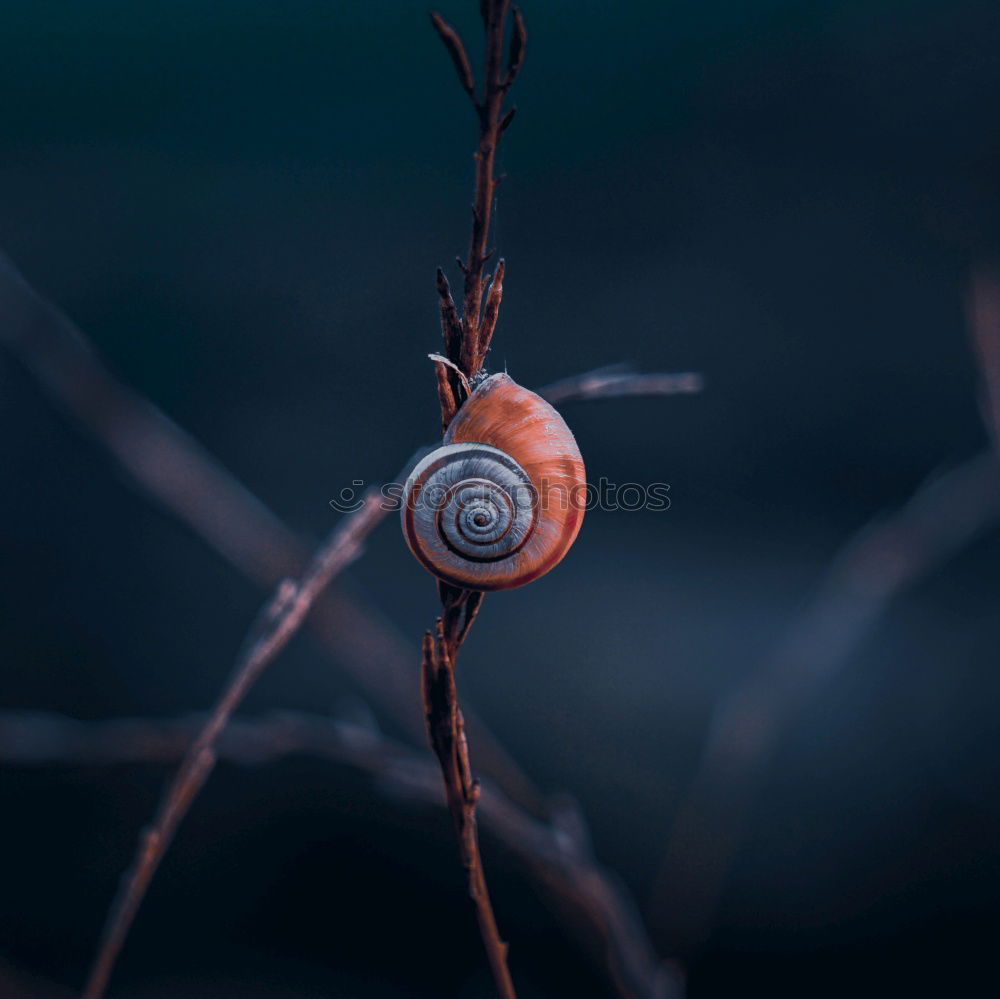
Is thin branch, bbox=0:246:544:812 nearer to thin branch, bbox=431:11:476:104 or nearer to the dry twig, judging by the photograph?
thin branch, bbox=431:11:476:104

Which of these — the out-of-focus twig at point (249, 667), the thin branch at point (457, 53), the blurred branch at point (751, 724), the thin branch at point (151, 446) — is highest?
the blurred branch at point (751, 724)

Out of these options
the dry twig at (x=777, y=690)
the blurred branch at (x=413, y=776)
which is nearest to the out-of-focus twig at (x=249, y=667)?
the blurred branch at (x=413, y=776)

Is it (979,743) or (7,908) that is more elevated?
(979,743)

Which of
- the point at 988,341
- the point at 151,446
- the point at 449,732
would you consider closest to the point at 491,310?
the point at 449,732

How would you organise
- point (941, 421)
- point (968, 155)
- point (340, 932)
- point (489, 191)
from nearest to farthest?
point (489, 191)
point (340, 932)
point (968, 155)
point (941, 421)

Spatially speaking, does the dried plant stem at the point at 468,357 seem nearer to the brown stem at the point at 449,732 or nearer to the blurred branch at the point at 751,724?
the brown stem at the point at 449,732

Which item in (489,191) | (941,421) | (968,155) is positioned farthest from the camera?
(941,421)

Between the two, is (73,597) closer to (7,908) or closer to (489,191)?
(7,908)

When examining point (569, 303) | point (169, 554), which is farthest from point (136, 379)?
point (569, 303)
